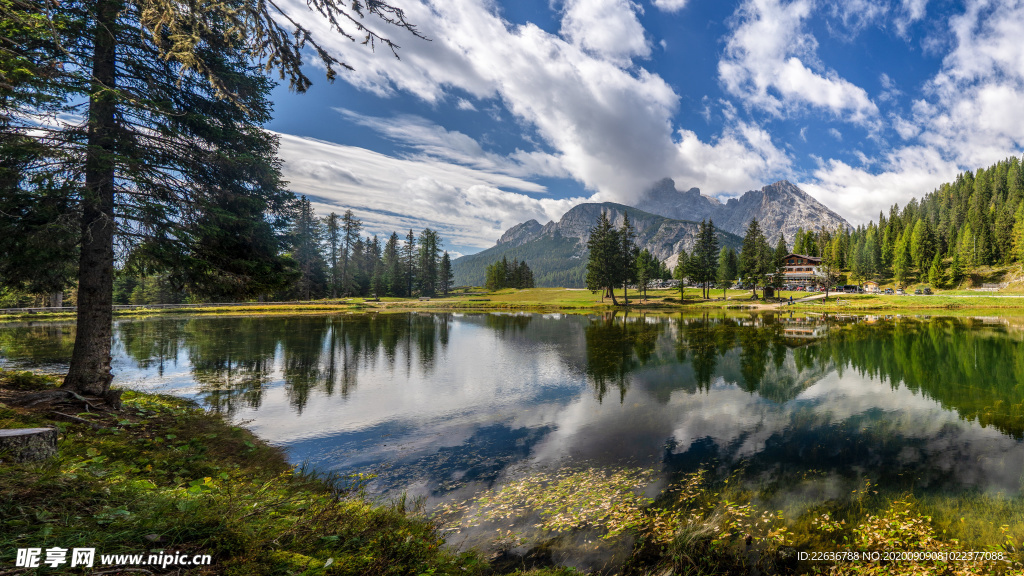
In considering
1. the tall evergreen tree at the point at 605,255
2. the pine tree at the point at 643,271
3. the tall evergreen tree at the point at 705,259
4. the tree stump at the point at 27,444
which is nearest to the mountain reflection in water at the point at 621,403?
the tree stump at the point at 27,444

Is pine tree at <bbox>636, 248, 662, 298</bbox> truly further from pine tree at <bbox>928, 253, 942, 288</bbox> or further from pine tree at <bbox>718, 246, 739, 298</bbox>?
pine tree at <bbox>928, 253, 942, 288</bbox>

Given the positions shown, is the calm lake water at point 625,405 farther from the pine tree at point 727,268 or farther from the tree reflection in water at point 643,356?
the pine tree at point 727,268

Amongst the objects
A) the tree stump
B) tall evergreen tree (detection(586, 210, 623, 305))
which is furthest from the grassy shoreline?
tall evergreen tree (detection(586, 210, 623, 305))

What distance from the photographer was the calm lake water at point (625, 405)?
32.1 feet

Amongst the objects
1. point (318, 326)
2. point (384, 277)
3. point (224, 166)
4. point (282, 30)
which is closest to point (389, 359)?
point (224, 166)

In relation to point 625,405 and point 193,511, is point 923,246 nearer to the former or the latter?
point 625,405

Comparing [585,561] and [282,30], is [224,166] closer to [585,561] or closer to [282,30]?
[282,30]

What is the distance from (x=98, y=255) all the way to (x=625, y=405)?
1850 centimetres

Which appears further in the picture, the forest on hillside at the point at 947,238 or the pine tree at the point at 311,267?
the forest on hillside at the point at 947,238

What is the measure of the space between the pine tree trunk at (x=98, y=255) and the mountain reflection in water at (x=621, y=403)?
168 inches

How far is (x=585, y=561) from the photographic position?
6246 mm

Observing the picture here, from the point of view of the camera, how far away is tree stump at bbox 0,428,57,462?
5.54 m

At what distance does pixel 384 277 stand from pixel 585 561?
328 feet

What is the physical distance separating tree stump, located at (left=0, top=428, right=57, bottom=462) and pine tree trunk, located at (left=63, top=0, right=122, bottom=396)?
220 inches
